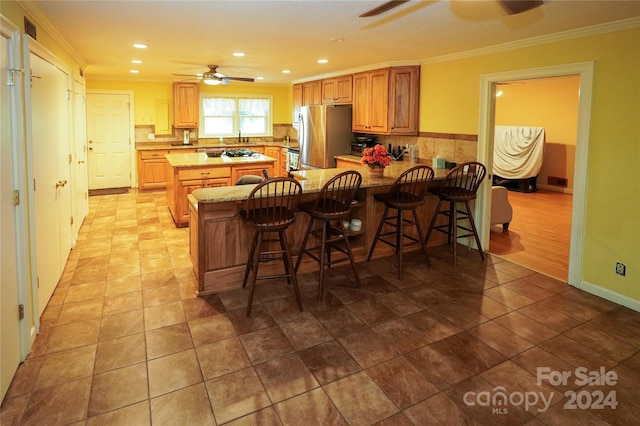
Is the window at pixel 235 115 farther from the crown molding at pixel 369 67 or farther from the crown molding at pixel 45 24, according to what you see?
the crown molding at pixel 45 24

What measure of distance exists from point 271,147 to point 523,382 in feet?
24.3

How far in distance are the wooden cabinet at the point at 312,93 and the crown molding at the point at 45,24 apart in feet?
12.5

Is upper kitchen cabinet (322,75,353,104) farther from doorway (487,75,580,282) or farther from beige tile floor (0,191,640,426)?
beige tile floor (0,191,640,426)

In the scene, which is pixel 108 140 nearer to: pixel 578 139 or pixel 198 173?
pixel 198 173

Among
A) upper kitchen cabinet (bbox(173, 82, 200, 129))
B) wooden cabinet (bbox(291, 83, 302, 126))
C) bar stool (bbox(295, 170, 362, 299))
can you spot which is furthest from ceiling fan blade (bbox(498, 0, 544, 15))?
upper kitchen cabinet (bbox(173, 82, 200, 129))

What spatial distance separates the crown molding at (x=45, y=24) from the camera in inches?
112

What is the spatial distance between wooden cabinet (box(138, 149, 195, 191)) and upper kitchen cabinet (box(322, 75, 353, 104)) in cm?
346

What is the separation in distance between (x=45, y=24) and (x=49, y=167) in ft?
4.03

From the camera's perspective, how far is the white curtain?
8742mm

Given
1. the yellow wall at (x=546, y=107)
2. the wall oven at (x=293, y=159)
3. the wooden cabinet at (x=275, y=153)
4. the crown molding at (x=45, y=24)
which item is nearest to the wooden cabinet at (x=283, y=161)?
the wooden cabinet at (x=275, y=153)

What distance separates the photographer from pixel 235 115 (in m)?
9.36

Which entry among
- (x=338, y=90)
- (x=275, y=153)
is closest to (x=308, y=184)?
(x=338, y=90)

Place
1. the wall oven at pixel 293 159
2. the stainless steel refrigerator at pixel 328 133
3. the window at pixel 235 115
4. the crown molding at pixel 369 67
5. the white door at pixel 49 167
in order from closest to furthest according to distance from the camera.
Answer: the white door at pixel 49 167
the crown molding at pixel 369 67
the stainless steel refrigerator at pixel 328 133
the wall oven at pixel 293 159
the window at pixel 235 115

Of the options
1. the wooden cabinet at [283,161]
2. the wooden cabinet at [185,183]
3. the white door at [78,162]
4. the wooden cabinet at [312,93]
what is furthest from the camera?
the wooden cabinet at [283,161]
